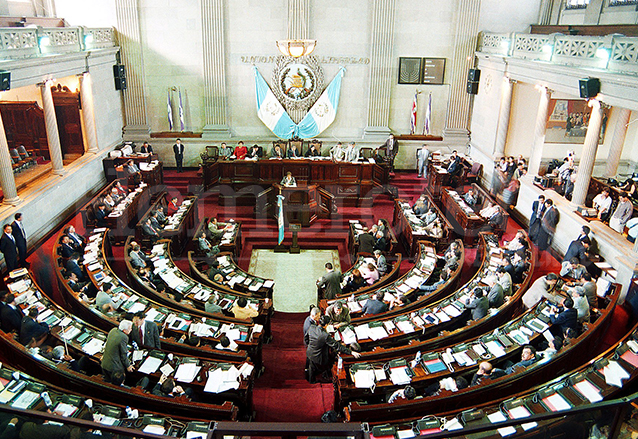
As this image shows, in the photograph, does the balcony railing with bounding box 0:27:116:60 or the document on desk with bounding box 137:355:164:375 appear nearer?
the document on desk with bounding box 137:355:164:375

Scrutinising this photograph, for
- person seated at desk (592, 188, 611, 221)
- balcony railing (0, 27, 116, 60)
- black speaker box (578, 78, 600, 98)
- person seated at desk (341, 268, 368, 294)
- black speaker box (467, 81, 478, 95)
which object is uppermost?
balcony railing (0, 27, 116, 60)

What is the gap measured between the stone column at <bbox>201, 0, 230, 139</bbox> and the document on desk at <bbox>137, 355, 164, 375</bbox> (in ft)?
40.7

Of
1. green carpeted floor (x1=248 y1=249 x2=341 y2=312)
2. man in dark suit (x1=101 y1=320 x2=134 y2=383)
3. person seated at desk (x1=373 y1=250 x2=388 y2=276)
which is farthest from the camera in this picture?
green carpeted floor (x1=248 y1=249 x2=341 y2=312)

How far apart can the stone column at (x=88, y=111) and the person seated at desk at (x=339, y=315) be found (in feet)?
38.1

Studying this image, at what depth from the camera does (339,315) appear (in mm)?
8484

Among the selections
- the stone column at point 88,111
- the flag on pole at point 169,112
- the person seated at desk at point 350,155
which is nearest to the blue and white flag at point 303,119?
the person seated at desk at point 350,155

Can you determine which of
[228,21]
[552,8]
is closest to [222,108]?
[228,21]

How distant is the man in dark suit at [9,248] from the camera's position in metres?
10.3

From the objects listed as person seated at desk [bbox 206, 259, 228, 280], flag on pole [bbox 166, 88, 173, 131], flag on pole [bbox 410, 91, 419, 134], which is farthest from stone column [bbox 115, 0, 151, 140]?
flag on pole [bbox 410, 91, 419, 134]

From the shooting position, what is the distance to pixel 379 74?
18.1 meters

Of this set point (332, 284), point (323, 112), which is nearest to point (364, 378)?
point (332, 284)

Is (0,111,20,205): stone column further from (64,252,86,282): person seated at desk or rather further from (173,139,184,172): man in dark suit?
(173,139,184,172): man in dark suit

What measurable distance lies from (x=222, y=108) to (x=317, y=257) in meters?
7.94

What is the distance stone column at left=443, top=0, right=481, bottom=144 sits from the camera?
17470 mm
